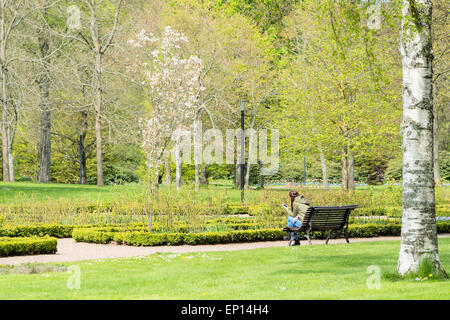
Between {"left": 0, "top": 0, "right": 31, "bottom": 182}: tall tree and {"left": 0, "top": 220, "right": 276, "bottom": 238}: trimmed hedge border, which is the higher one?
{"left": 0, "top": 0, "right": 31, "bottom": 182}: tall tree

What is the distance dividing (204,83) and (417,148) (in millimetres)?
25562

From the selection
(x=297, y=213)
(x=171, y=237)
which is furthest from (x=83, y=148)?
(x=297, y=213)

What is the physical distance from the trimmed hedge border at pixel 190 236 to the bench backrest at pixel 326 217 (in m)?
1.53

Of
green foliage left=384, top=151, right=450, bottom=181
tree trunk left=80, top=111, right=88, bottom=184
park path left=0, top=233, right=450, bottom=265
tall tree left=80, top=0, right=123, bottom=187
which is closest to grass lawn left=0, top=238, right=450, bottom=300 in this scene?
park path left=0, top=233, right=450, bottom=265

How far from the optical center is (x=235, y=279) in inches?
283

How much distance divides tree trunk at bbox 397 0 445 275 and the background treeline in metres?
13.0

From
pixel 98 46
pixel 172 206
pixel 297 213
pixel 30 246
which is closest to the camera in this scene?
pixel 30 246

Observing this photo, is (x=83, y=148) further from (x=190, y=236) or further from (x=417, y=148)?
(x=417, y=148)

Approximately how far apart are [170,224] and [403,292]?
8.24 m

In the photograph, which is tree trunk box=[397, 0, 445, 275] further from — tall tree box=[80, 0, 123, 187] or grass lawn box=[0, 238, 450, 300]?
tall tree box=[80, 0, 123, 187]

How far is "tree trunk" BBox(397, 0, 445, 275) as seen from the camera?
7195 millimetres

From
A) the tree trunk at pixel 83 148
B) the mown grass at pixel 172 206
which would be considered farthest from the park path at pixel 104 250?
the tree trunk at pixel 83 148

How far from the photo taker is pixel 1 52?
27.9m

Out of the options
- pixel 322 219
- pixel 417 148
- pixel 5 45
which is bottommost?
pixel 322 219
